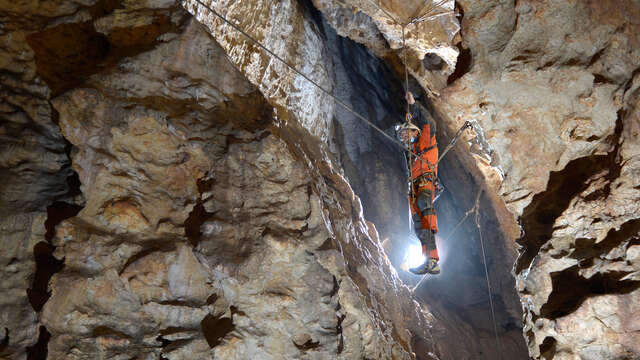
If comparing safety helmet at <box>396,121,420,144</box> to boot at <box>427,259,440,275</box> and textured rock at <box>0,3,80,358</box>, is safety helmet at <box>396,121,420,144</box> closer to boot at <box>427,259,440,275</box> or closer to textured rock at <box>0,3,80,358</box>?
boot at <box>427,259,440,275</box>

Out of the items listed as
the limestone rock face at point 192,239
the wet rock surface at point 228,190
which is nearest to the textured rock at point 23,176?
the wet rock surface at point 228,190

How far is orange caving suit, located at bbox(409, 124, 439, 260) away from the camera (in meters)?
5.79

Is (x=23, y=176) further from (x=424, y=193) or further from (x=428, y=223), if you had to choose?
(x=428, y=223)

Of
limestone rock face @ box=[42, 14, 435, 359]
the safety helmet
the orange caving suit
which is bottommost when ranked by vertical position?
limestone rock face @ box=[42, 14, 435, 359]

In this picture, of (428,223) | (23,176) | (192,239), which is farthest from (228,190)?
(428,223)

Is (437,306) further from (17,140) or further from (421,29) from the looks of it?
(17,140)

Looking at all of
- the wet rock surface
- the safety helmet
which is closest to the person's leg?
the safety helmet

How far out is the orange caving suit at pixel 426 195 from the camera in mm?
5793

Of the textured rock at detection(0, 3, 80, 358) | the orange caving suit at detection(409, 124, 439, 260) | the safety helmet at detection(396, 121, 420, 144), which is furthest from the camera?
the safety helmet at detection(396, 121, 420, 144)

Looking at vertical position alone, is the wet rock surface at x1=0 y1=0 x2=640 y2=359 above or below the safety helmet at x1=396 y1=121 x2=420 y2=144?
below

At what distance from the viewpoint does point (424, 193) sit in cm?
580

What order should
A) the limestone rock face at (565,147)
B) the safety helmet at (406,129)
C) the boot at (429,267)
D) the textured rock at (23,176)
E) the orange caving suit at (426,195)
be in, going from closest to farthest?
the textured rock at (23,176) → the limestone rock face at (565,147) → the boot at (429,267) → the orange caving suit at (426,195) → the safety helmet at (406,129)

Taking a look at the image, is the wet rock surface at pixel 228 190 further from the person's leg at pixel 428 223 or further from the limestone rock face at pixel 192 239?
the person's leg at pixel 428 223

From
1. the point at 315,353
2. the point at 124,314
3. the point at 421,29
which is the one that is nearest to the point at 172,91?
the point at 124,314
